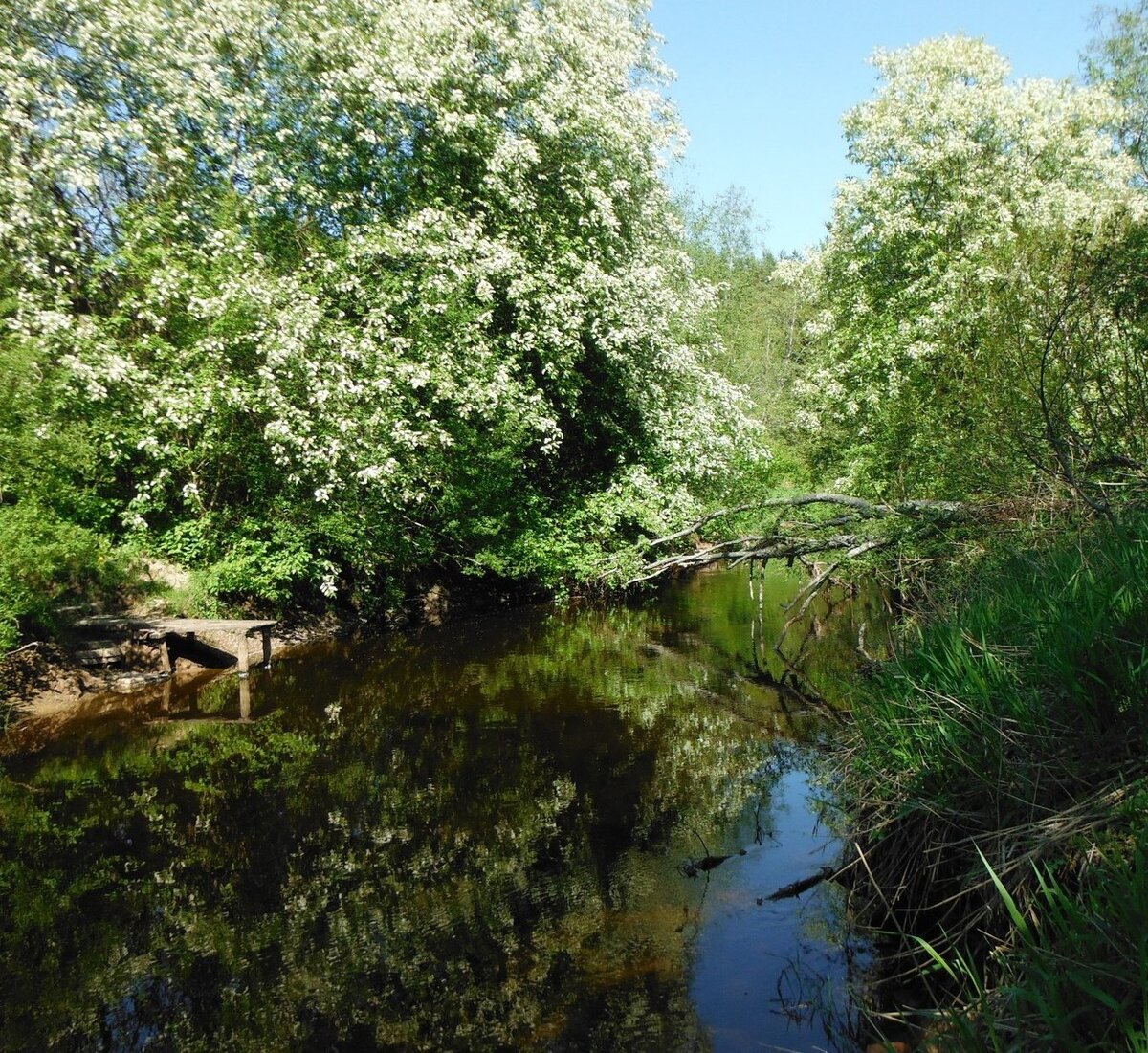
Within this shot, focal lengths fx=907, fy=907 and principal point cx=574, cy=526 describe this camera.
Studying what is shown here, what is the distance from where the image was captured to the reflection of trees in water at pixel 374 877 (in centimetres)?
509

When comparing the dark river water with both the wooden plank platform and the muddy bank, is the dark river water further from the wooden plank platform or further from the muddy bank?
the wooden plank platform

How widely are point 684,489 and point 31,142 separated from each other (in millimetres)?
12919

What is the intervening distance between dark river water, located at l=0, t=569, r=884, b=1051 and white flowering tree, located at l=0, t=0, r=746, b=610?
4467 millimetres

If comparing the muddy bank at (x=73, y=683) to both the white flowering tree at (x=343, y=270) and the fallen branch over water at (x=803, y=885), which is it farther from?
the fallen branch over water at (x=803, y=885)

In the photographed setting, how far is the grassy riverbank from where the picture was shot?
309 cm

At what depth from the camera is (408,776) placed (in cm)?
923

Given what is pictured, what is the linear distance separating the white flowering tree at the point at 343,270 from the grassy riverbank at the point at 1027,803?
34.0 ft

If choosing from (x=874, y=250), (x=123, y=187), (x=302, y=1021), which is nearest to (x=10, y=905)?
(x=302, y=1021)

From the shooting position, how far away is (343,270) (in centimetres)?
1595

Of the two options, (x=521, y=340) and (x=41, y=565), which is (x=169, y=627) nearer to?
(x=41, y=565)

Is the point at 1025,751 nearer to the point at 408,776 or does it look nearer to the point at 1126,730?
the point at 1126,730

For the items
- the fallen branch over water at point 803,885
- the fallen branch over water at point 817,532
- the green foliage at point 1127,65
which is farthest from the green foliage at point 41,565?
the green foliage at point 1127,65

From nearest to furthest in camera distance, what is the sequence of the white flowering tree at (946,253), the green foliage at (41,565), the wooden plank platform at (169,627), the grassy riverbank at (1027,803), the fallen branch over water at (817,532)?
the grassy riverbank at (1027,803) → the white flowering tree at (946,253) → the fallen branch over water at (817,532) → the green foliage at (41,565) → the wooden plank platform at (169,627)

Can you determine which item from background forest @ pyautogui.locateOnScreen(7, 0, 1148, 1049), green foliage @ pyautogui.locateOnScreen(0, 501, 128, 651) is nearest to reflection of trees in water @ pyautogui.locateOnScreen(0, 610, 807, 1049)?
background forest @ pyautogui.locateOnScreen(7, 0, 1148, 1049)
